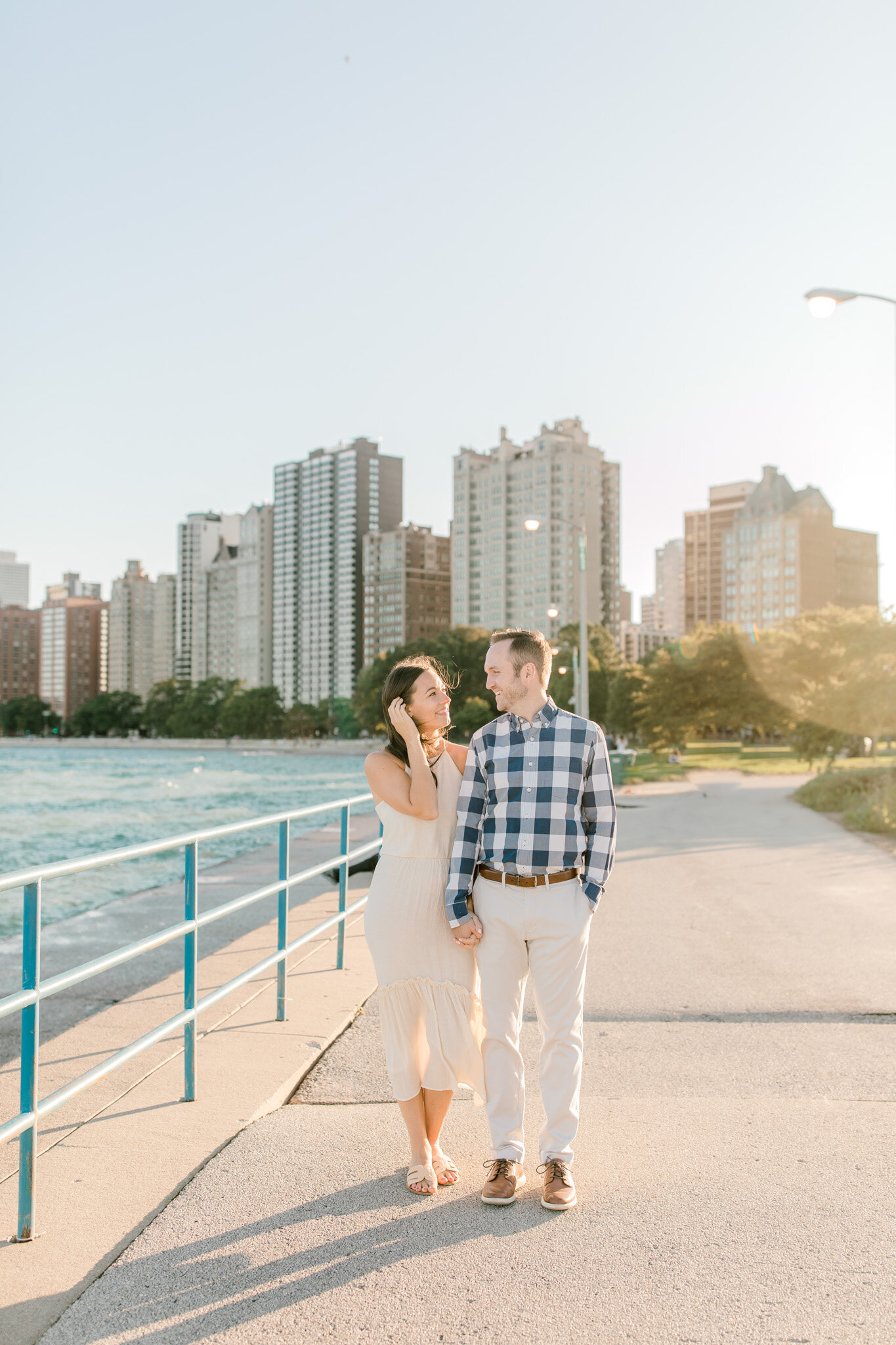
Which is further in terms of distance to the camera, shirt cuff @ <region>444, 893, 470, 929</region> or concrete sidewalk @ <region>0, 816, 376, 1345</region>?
shirt cuff @ <region>444, 893, 470, 929</region>

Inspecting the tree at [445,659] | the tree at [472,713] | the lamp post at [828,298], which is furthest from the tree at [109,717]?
the lamp post at [828,298]

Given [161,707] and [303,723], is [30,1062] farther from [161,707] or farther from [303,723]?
[161,707]

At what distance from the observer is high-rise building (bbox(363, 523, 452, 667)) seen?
18825 cm

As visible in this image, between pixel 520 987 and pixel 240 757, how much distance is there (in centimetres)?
14155

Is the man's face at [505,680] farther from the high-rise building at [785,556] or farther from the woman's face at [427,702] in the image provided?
the high-rise building at [785,556]

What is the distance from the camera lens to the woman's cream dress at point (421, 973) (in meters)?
3.66

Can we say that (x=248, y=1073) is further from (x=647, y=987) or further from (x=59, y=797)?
(x=59, y=797)

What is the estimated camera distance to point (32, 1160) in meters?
3.19

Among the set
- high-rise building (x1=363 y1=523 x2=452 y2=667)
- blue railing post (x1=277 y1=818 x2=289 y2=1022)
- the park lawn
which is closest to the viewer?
blue railing post (x1=277 y1=818 x2=289 y2=1022)

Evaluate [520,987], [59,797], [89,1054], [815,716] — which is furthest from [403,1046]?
[59,797]

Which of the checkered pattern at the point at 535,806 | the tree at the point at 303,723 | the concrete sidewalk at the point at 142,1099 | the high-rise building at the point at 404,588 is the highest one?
the high-rise building at the point at 404,588

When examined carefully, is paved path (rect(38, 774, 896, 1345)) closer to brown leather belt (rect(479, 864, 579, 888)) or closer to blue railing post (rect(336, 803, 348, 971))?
brown leather belt (rect(479, 864, 579, 888))

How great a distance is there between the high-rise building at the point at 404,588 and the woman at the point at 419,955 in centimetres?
18257

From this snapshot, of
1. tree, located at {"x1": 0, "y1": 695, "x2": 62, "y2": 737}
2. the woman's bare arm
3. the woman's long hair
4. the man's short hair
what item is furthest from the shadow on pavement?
tree, located at {"x1": 0, "y1": 695, "x2": 62, "y2": 737}
